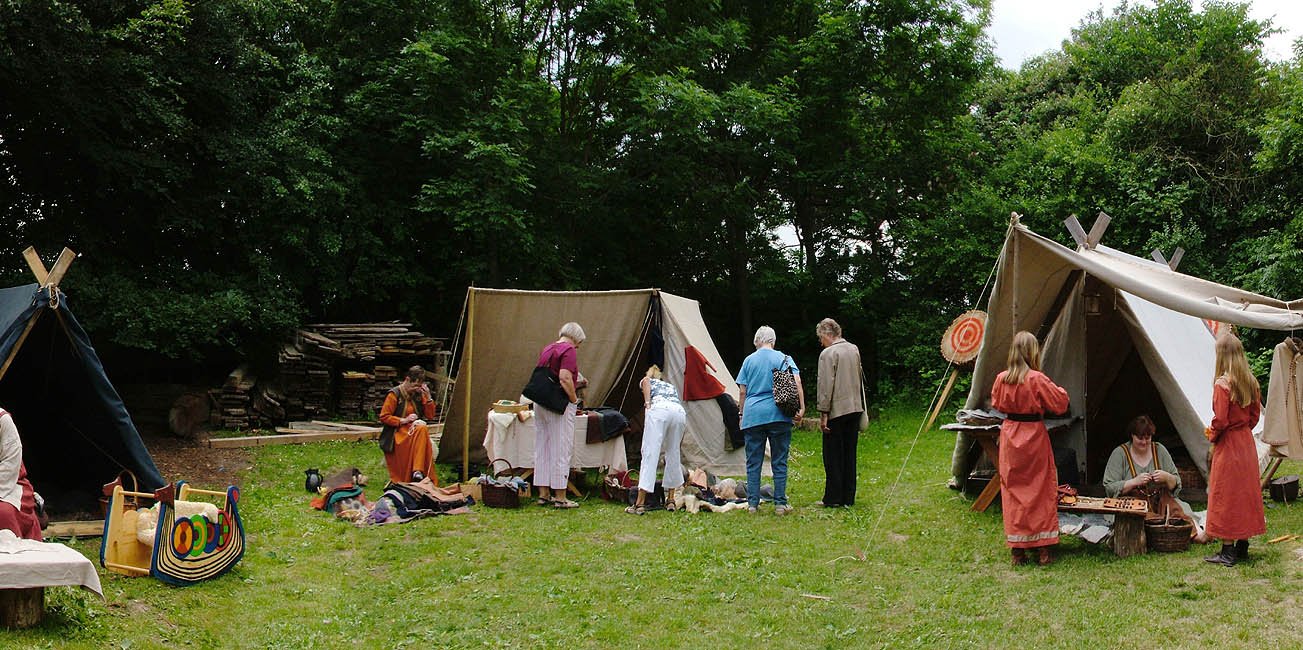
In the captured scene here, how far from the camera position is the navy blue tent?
5668 mm

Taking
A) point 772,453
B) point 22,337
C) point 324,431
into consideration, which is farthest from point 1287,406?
point 324,431

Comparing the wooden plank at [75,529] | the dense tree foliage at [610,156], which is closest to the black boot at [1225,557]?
the wooden plank at [75,529]

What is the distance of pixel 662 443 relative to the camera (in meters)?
7.39

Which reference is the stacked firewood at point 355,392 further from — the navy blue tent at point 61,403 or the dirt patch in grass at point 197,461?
the navy blue tent at point 61,403

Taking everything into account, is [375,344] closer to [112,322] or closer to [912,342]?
[112,322]

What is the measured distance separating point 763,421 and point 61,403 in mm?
4825

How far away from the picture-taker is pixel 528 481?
816 cm

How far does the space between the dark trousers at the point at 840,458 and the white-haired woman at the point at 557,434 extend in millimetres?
1986

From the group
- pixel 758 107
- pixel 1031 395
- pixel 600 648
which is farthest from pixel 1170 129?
pixel 600 648

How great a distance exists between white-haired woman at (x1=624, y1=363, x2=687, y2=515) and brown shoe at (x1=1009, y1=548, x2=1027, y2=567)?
268cm

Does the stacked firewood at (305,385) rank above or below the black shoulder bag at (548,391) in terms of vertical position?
below

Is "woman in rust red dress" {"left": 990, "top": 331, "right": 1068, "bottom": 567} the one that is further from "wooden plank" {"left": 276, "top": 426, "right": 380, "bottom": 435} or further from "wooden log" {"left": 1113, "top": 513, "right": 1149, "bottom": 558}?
"wooden plank" {"left": 276, "top": 426, "right": 380, "bottom": 435}

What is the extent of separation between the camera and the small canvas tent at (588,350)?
346 inches

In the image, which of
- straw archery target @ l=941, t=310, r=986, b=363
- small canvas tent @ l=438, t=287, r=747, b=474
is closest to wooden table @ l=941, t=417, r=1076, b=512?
small canvas tent @ l=438, t=287, r=747, b=474
